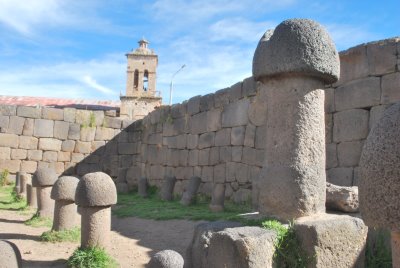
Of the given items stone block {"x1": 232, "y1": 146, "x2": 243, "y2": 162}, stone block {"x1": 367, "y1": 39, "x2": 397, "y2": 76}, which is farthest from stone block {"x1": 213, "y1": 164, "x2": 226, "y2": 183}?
stone block {"x1": 367, "y1": 39, "x2": 397, "y2": 76}

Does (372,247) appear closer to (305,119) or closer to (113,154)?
(305,119)

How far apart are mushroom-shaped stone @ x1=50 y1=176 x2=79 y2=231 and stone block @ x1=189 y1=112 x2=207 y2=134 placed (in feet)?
14.6

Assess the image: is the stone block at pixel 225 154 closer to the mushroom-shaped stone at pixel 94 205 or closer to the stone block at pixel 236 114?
the stone block at pixel 236 114

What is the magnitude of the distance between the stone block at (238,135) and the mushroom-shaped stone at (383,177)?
7000 millimetres

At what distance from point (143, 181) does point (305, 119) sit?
328 inches

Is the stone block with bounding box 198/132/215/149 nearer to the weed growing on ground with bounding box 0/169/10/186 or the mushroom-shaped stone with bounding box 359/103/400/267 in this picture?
the weed growing on ground with bounding box 0/169/10/186

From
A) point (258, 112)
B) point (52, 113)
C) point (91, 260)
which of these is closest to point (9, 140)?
point (52, 113)

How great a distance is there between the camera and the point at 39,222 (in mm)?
7219

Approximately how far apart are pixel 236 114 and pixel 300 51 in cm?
491

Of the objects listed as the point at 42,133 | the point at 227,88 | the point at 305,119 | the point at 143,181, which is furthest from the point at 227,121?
the point at 42,133

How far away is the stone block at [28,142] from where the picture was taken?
13.0 metres

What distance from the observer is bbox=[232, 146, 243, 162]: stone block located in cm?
867

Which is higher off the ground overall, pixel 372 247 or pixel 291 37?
pixel 291 37

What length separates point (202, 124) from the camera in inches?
402
